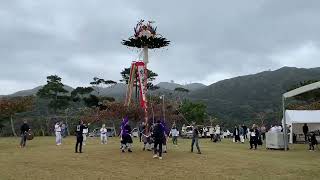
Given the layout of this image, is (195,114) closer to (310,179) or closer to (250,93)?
(310,179)

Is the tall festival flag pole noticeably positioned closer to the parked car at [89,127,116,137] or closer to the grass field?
the grass field

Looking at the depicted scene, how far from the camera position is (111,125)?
6750 cm

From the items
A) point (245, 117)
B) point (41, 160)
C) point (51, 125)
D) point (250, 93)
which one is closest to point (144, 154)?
point (41, 160)

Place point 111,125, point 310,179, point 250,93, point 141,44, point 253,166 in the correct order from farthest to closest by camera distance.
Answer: point 250,93
point 111,125
point 141,44
point 253,166
point 310,179

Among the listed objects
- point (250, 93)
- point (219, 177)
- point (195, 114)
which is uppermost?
point (250, 93)

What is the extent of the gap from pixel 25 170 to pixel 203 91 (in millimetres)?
168527

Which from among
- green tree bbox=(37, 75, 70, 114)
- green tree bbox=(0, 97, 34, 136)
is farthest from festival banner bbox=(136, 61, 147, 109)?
green tree bbox=(37, 75, 70, 114)

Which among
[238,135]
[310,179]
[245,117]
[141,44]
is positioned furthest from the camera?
[245,117]

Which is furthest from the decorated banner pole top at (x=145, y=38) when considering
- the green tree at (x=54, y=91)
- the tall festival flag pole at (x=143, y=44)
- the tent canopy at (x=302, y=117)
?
the green tree at (x=54, y=91)

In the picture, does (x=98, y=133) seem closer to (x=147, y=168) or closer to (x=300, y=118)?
(x=300, y=118)

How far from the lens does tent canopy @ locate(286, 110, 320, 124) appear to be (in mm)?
36250

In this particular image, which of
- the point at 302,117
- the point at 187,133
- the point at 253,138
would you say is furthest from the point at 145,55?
the point at 187,133

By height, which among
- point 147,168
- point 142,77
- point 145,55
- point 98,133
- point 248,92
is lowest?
point 147,168

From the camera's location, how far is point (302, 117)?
36.7 m
